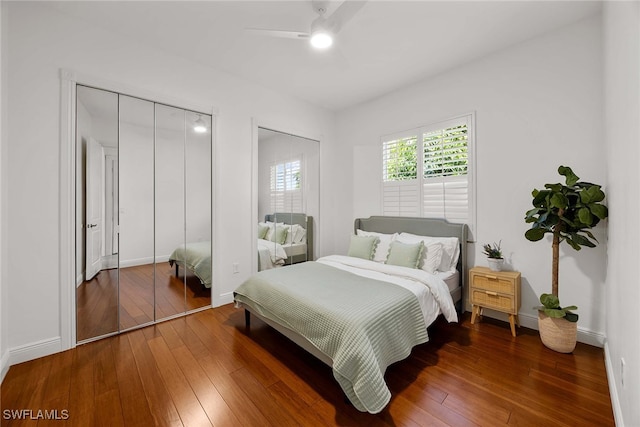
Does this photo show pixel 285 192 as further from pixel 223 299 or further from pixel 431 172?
pixel 431 172

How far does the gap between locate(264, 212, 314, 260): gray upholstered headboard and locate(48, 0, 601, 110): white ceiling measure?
189cm

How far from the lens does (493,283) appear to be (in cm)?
261

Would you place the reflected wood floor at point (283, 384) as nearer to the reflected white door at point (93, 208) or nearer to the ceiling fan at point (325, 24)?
the reflected white door at point (93, 208)

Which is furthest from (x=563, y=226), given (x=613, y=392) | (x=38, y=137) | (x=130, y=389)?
(x=38, y=137)

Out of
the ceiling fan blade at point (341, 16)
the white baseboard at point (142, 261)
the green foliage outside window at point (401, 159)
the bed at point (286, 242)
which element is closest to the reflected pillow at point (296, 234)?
the bed at point (286, 242)

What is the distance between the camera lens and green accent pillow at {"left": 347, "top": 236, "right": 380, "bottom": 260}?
3.29 meters

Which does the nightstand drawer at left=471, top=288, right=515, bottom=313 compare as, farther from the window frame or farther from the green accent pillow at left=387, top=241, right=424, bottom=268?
the window frame

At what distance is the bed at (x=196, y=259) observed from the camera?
2942 mm

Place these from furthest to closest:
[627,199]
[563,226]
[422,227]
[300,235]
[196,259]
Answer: [300,235] < [422,227] < [196,259] < [563,226] < [627,199]

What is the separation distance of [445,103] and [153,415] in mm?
4066

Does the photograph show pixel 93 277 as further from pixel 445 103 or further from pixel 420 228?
pixel 445 103

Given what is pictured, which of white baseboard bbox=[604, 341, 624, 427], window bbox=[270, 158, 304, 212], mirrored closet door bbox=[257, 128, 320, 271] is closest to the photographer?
white baseboard bbox=[604, 341, 624, 427]

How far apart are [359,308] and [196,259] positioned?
2.14m

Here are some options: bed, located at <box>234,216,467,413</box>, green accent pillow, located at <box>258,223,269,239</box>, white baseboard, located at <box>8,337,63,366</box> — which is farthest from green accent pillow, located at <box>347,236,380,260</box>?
white baseboard, located at <box>8,337,63,366</box>
